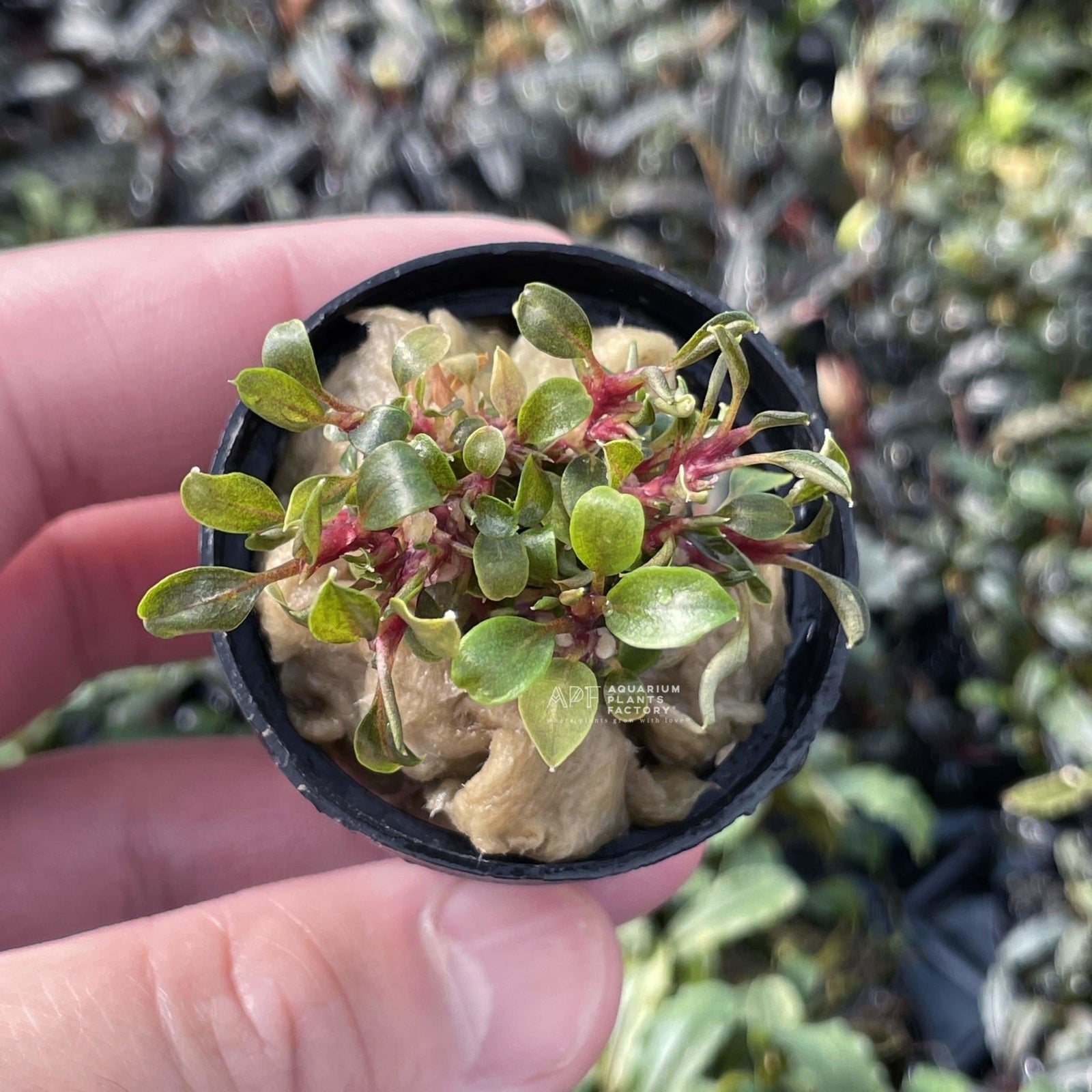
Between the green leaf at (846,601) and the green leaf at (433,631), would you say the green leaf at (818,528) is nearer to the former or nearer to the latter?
the green leaf at (846,601)

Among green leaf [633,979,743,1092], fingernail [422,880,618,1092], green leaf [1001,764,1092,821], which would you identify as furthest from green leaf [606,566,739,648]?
green leaf [1001,764,1092,821]

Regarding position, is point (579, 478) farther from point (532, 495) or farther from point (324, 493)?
point (324, 493)

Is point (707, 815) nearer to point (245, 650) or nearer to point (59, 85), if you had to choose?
point (245, 650)

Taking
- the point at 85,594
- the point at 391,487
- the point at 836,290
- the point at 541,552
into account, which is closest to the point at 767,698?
the point at 541,552

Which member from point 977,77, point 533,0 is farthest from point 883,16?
point 533,0

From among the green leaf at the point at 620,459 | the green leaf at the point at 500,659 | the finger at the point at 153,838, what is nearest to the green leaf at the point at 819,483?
the green leaf at the point at 620,459

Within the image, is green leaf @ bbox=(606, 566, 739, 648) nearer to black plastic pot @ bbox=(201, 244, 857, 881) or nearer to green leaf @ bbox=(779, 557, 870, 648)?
green leaf @ bbox=(779, 557, 870, 648)
